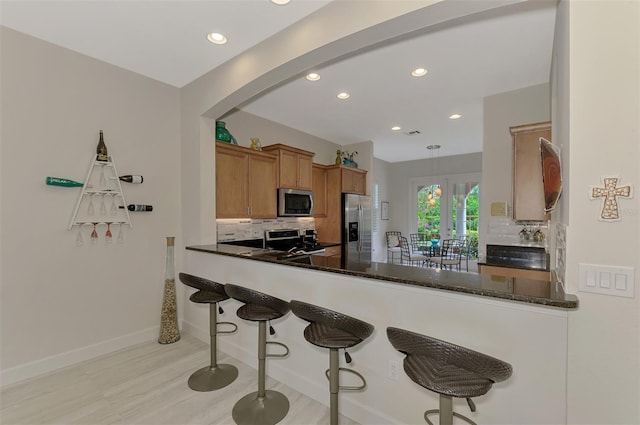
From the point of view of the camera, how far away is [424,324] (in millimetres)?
1667

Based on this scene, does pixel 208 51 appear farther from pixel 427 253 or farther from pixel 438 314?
pixel 427 253

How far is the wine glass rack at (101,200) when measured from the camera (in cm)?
275

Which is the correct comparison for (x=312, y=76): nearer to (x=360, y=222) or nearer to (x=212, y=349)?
(x=212, y=349)

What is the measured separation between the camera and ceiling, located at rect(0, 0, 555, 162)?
2164 millimetres

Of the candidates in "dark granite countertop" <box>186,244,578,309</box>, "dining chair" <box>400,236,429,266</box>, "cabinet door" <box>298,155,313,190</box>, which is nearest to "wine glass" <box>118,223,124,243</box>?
"dark granite countertop" <box>186,244,578,309</box>

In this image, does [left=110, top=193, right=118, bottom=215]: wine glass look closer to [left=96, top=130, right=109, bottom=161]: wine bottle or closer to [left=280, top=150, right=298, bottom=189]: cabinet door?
[left=96, top=130, right=109, bottom=161]: wine bottle

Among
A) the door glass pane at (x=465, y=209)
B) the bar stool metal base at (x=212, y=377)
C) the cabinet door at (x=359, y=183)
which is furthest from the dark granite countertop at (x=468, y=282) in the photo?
the door glass pane at (x=465, y=209)

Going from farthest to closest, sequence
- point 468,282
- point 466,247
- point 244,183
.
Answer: point 466,247
point 244,183
point 468,282

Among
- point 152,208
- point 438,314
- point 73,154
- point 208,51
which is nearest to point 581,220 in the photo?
point 438,314

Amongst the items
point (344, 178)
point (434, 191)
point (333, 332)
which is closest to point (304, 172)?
point (344, 178)

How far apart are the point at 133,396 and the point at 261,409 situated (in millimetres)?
1050

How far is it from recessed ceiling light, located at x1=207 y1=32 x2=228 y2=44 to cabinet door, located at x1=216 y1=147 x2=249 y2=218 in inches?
49.7

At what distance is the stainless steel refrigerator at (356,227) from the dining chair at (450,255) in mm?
1611

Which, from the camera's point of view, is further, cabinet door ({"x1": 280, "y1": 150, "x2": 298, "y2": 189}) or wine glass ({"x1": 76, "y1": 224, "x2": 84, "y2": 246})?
cabinet door ({"x1": 280, "y1": 150, "x2": 298, "y2": 189})
